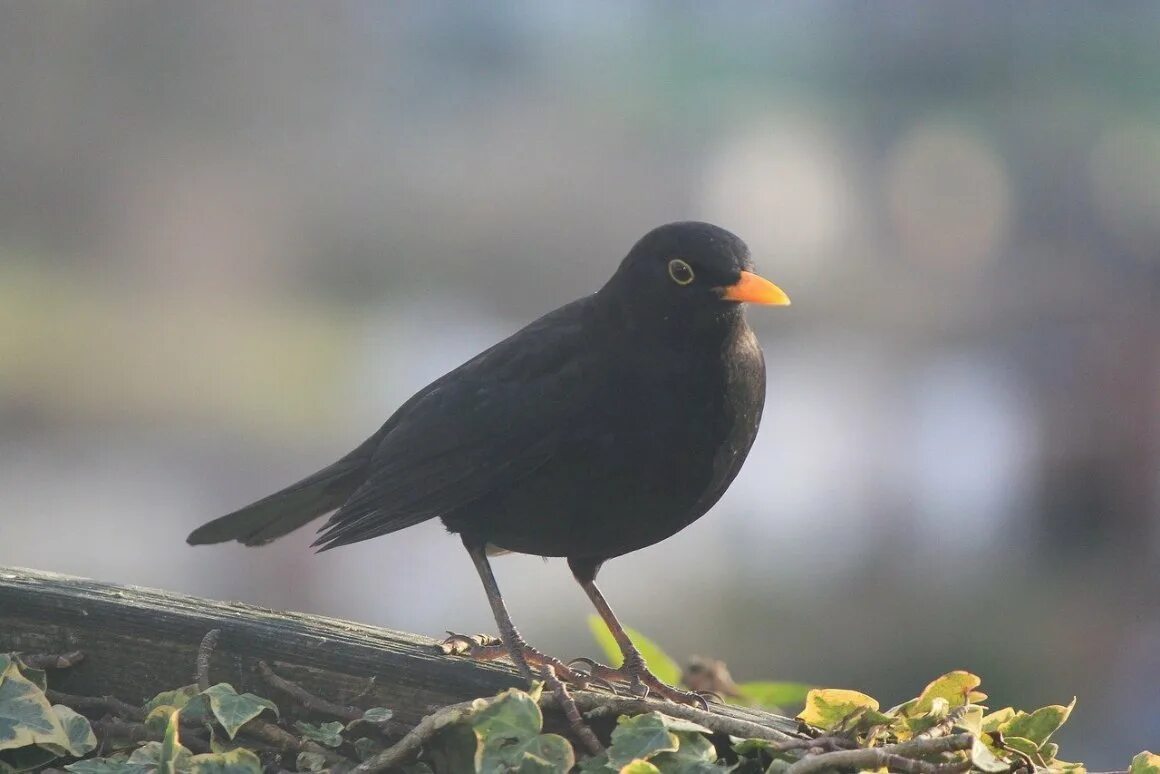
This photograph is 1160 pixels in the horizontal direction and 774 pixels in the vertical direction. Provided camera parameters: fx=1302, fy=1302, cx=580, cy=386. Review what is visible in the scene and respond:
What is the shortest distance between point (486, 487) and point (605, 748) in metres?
0.85

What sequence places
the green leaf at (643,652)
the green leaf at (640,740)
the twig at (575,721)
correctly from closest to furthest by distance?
the green leaf at (640,740) → the twig at (575,721) → the green leaf at (643,652)

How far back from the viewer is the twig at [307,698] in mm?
2018

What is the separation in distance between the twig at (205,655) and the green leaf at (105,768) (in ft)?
0.61

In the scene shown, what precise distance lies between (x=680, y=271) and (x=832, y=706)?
40.2 inches

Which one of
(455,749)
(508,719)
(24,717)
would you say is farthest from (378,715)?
(24,717)

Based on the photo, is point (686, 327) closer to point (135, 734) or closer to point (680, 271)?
point (680, 271)

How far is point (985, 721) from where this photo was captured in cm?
199

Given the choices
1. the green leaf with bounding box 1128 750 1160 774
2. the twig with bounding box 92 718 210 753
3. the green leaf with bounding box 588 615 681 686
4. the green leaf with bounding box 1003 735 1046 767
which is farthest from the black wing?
the green leaf with bounding box 1128 750 1160 774

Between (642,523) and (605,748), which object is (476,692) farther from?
(642,523)

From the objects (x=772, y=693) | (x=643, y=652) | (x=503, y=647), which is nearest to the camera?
(x=503, y=647)

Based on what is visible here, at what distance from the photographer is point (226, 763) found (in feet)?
6.00

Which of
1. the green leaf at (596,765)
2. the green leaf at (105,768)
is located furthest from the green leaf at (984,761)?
the green leaf at (105,768)

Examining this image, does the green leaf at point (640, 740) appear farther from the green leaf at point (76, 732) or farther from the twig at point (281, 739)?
the green leaf at point (76, 732)

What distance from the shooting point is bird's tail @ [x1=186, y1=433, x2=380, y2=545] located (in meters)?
2.87
